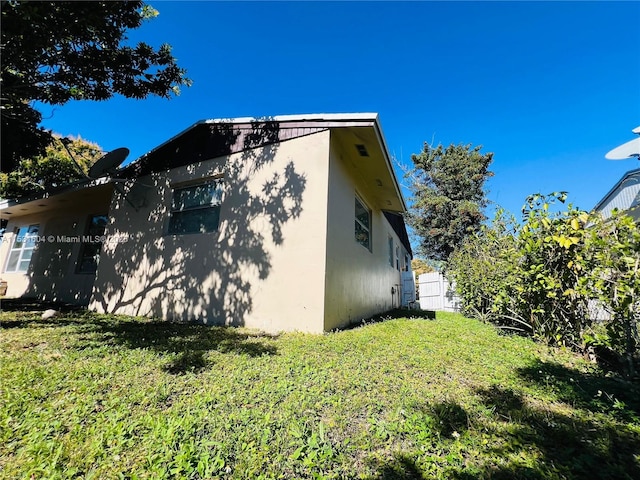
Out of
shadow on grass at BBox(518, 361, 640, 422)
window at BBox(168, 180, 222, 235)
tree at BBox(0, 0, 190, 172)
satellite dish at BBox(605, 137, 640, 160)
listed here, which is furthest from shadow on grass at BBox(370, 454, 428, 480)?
satellite dish at BBox(605, 137, 640, 160)

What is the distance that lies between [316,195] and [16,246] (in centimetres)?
1412

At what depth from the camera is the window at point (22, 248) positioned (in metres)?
10.6

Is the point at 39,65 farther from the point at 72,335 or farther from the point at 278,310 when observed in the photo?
the point at 278,310

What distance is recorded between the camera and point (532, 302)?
4.44 m

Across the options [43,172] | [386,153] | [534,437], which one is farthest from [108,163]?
[43,172]

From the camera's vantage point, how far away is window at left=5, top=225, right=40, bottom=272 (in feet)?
34.9

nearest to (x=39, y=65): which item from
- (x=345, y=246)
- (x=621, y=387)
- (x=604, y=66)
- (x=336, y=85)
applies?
(x=345, y=246)

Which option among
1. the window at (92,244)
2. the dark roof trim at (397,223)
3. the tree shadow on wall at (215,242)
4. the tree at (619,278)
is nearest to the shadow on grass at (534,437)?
the tree at (619,278)

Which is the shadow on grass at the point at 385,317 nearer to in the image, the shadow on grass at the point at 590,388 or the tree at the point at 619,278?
the shadow on grass at the point at 590,388

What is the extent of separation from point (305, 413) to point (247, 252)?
136 inches

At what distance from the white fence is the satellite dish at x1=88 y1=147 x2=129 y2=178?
39.5ft

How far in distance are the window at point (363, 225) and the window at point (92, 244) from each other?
8.16 meters

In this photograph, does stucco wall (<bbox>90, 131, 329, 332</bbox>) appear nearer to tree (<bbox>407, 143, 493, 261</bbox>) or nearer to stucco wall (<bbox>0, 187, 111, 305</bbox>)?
stucco wall (<bbox>0, 187, 111, 305</bbox>)

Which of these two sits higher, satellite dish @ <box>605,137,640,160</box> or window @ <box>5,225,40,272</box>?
satellite dish @ <box>605,137,640,160</box>
